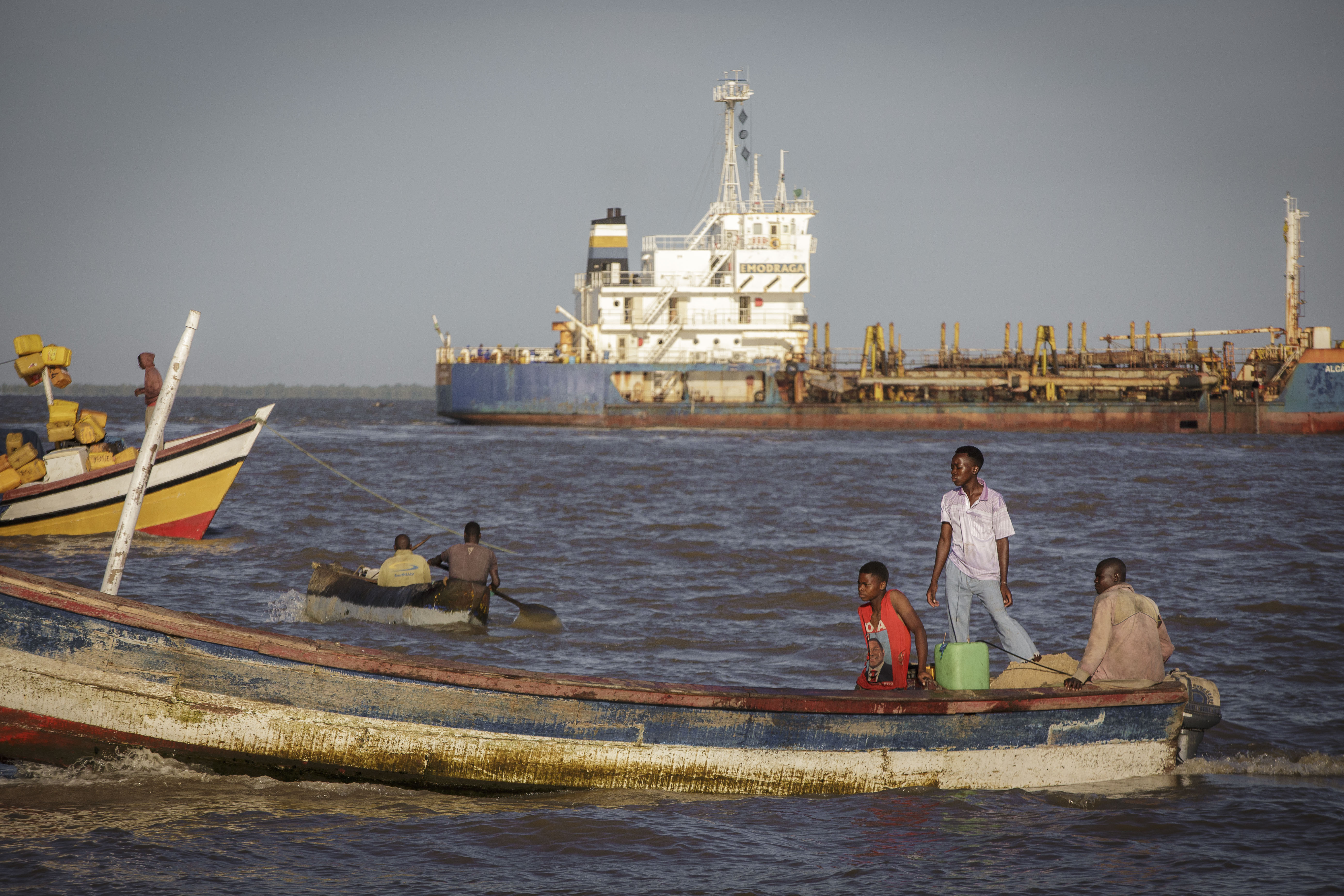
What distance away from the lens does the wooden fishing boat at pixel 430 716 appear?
6242 mm

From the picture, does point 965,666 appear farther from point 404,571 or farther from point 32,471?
point 32,471

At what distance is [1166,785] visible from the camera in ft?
23.4

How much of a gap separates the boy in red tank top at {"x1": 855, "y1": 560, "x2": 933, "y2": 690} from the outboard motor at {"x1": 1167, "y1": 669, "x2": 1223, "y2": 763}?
1.75 meters

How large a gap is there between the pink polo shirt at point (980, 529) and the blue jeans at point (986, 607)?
59mm

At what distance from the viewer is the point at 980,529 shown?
285 inches

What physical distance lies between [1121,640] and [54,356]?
15.2 m

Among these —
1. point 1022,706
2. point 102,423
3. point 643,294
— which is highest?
point 643,294

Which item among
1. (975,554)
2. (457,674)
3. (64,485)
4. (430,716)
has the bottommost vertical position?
(430,716)

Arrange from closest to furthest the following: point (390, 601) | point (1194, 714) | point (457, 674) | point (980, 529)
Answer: point (457, 674), point (1194, 714), point (980, 529), point (390, 601)

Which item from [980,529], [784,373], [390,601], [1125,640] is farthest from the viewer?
[784,373]

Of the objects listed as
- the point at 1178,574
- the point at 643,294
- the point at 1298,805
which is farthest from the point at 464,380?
the point at 1298,805

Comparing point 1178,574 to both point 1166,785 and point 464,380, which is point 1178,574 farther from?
point 464,380

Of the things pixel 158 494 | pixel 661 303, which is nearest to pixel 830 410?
pixel 661 303

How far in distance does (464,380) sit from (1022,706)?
48309mm
